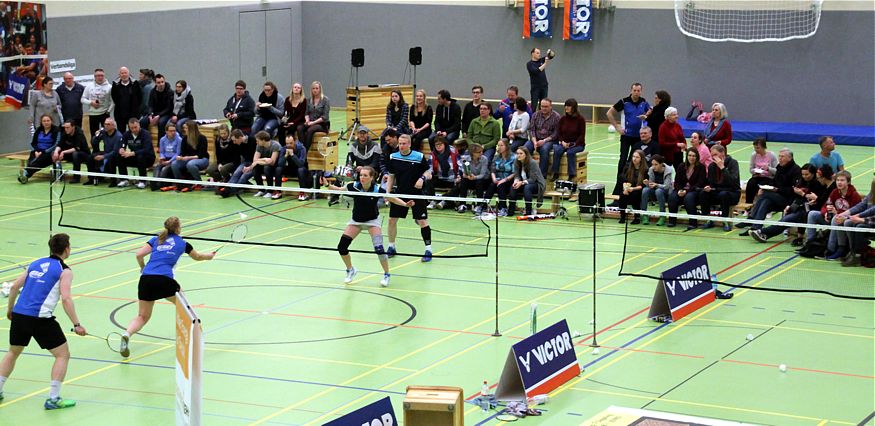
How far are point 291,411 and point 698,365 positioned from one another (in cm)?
483

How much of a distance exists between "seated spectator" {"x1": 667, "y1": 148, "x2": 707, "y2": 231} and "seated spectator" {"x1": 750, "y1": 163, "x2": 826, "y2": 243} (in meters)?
1.60

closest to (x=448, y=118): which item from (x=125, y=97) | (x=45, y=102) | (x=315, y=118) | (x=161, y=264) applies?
(x=315, y=118)

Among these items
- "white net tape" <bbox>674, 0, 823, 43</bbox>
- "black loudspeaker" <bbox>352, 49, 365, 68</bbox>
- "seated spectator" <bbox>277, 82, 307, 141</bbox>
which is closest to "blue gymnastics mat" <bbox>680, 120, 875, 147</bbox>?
"white net tape" <bbox>674, 0, 823, 43</bbox>

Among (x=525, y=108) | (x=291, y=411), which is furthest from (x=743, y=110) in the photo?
→ (x=291, y=411)

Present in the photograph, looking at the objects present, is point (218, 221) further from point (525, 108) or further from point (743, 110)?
point (743, 110)

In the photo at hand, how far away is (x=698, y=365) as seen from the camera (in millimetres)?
14305

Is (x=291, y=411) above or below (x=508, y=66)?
below

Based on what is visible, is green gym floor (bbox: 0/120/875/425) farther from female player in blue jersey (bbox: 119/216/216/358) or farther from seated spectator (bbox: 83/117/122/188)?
seated spectator (bbox: 83/117/122/188)

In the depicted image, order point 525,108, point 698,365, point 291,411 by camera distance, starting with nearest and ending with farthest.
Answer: point 291,411, point 698,365, point 525,108

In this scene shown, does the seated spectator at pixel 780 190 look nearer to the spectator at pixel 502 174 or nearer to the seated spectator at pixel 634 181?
the seated spectator at pixel 634 181

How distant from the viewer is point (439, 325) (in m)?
16.2

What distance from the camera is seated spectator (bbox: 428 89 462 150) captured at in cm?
2662

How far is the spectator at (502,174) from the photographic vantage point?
939 inches

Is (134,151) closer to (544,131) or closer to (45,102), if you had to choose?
(45,102)
